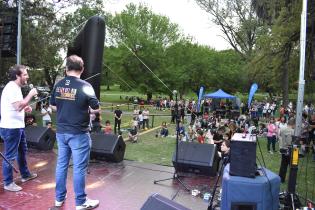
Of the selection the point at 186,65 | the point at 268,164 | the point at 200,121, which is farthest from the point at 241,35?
the point at 268,164

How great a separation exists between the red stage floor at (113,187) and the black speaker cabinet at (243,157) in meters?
0.99

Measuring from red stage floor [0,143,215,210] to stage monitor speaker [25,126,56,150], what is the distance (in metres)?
0.71

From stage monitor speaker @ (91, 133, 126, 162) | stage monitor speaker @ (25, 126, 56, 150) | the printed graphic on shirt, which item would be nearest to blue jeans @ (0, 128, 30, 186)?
the printed graphic on shirt

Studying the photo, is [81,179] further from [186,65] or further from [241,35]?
[186,65]

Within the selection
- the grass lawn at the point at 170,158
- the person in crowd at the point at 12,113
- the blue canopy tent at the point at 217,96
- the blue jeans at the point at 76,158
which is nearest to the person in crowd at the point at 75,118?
the blue jeans at the point at 76,158

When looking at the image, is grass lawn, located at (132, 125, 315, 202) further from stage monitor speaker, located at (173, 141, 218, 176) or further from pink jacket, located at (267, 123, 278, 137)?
stage monitor speaker, located at (173, 141, 218, 176)

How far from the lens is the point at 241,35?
3888 centimetres

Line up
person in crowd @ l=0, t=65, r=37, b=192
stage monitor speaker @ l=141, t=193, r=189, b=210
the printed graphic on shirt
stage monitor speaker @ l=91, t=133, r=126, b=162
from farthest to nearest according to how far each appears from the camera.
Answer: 1. stage monitor speaker @ l=91, t=133, r=126, b=162
2. person in crowd @ l=0, t=65, r=37, b=192
3. the printed graphic on shirt
4. stage monitor speaker @ l=141, t=193, r=189, b=210

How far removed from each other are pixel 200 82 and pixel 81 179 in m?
41.4

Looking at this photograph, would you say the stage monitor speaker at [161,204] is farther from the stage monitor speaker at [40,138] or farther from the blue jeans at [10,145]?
the stage monitor speaker at [40,138]

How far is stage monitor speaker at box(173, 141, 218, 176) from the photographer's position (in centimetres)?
673

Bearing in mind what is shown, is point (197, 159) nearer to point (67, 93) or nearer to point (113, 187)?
point (113, 187)

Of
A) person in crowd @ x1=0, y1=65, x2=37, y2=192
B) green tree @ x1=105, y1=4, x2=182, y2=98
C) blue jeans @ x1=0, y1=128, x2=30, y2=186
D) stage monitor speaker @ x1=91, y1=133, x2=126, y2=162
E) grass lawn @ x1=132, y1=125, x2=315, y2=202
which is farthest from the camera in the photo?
green tree @ x1=105, y1=4, x2=182, y2=98

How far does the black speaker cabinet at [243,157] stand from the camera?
4457mm
